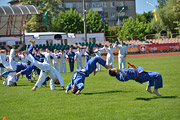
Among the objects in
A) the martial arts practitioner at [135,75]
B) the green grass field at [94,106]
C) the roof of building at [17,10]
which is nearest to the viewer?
the green grass field at [94,106]

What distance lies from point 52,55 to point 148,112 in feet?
59.6

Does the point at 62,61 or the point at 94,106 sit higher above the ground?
the point at 94,106

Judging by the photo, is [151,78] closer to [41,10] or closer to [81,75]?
[81,75]

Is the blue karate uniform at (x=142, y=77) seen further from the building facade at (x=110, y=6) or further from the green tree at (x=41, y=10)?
the building facade at (x=110, y=6)

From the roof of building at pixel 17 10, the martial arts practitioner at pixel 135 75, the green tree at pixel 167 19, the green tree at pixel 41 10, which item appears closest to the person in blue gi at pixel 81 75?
the martial arts practitioner at pixel 135 75

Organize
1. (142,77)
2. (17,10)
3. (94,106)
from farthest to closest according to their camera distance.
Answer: (17,10), (142,77), (94,106)

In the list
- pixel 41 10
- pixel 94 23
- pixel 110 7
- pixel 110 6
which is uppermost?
pixel 110 6

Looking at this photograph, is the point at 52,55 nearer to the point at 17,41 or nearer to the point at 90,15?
the point at 17,41

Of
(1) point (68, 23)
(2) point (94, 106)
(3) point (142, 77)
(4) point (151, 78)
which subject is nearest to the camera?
(2) point (94, 106)

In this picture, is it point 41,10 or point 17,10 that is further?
point 41,10

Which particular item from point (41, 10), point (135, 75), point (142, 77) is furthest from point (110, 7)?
point (135, 75)

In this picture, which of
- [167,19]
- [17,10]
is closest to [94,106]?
[17,10]

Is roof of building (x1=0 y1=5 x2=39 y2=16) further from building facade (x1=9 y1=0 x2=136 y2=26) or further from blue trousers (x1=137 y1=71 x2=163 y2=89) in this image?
building facade (x1=9 y1=0 x2=136 y2=26)

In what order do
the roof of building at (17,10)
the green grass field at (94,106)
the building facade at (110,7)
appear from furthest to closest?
the building facade at (110,7)
the roof of building at (17,10)
the green grass field at (94,106)
